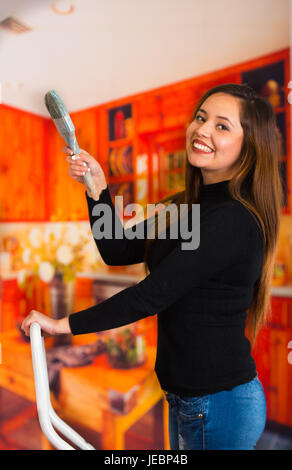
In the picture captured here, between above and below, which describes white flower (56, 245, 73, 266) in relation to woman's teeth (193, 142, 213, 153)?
below

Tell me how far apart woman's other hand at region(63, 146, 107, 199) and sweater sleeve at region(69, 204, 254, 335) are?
30 cm

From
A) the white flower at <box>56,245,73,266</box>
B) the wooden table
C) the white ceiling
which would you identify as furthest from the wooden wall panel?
the wooden table

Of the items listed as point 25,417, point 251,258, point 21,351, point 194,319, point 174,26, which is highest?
point 174,26

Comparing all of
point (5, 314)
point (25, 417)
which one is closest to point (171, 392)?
point (25, 417)

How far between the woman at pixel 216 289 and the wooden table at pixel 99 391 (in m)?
0.62

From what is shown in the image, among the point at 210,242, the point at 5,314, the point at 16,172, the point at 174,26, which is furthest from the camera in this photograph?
the point at 16,172

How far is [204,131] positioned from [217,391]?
50 cm

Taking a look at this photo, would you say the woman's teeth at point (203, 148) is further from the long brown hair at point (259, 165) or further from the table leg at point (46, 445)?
the table leg at point (46, 445)

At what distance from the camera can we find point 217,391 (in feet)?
2.22

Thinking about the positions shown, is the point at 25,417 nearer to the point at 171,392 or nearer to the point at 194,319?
the point at 171,392

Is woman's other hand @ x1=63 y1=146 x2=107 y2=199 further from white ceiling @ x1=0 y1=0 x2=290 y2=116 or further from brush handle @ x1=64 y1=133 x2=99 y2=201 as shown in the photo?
white ceiling @ x1=0 y1=0 x2=290 y2=116

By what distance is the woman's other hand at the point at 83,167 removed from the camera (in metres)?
0.77

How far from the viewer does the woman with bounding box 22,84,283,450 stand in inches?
24.3

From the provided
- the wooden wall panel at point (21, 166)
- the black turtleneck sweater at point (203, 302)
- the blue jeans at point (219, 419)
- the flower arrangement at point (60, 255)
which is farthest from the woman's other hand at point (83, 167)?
the wooden wall panel at point (21, 166)
